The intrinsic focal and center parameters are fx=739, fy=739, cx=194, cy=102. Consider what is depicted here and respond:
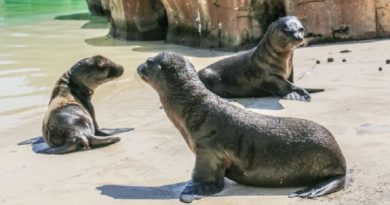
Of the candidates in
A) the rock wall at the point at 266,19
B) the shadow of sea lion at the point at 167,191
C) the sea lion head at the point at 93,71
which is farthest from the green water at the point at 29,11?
the shadow of sea lion at the point at 167,191

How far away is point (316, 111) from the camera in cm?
742

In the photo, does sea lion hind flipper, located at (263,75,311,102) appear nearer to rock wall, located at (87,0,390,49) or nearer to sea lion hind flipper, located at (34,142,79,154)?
sea lion hind flipper, located at (34,142,79,154)

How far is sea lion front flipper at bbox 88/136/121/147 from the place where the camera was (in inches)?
269

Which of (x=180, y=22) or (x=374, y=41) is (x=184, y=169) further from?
(x=180, y=22)

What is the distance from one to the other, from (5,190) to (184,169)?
4.41ft

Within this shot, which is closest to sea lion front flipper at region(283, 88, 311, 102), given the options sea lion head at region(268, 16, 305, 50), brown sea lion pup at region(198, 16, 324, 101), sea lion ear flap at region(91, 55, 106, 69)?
brown sea lion pup at region(198, 16, 324, 101)

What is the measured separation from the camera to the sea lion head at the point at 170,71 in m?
5.12

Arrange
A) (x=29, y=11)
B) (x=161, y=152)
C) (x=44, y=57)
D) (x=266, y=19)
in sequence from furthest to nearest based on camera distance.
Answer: (x=29, y=11)
(x=44, y=57)
(x=266, y=19)
(x=161, y=152)

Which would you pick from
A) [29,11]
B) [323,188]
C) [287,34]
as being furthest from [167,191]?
[29,11]

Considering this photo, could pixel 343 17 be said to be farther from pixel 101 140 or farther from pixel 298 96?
pixel 101 140

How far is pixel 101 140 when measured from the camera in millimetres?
6844

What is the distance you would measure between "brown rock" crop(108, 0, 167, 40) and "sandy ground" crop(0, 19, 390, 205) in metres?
6.32

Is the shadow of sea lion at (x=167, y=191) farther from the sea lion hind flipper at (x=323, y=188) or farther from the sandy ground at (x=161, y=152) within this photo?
the sea lion hind flipper at (x=323, y=188)

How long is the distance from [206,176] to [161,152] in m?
1.35
